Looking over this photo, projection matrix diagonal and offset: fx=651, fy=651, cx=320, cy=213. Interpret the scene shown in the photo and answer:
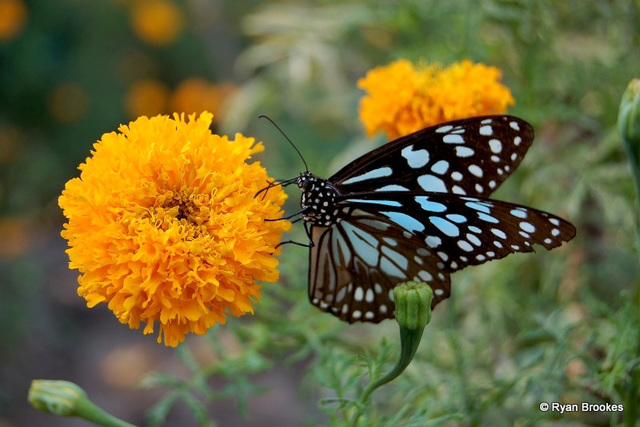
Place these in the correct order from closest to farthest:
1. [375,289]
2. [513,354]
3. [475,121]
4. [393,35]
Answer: [475,121]
[375,289]
[513,354]
[393,35]

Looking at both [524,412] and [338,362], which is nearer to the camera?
[338,362]

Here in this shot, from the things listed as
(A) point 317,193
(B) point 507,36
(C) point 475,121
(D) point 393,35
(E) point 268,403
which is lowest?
(E) point 268,403

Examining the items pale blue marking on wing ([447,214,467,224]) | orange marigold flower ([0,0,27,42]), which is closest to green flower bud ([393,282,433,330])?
pale blue marking on wing ([447,214,467,224])

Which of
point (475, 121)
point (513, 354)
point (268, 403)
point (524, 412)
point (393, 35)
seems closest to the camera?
point (475, 121)

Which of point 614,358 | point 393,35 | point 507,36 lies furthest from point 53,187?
point 614,358

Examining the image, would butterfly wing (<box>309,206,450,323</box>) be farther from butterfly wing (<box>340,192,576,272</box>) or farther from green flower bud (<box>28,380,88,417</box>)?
green flower bud (<box>28,380,88,417</box>)

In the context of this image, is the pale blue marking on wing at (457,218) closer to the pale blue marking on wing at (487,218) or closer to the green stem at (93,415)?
the pale blue marking on wing at (487,218)

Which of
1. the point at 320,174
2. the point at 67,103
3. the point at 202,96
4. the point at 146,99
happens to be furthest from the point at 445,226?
the point at 67,103

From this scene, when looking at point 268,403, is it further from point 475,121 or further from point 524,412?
point 475,121
